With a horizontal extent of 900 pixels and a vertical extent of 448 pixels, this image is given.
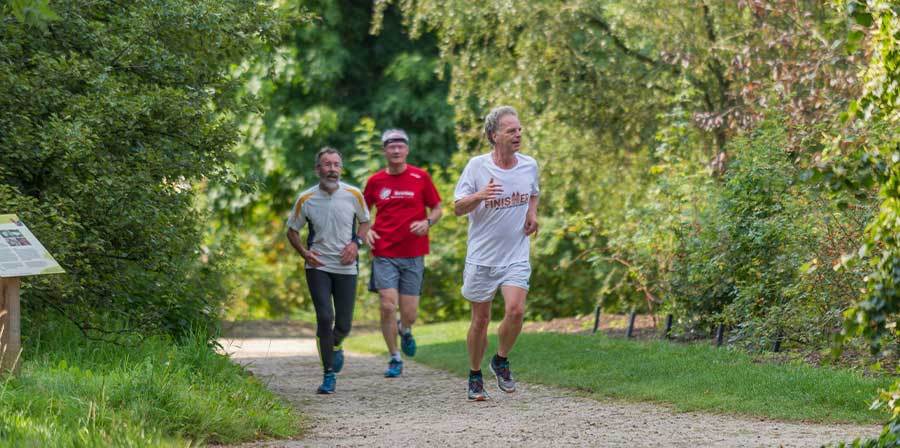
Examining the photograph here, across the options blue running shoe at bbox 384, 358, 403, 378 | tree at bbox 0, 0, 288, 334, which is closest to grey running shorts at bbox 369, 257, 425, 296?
blue running shoe at bbox 384, 358, 403, 378

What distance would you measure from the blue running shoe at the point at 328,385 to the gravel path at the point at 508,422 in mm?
95

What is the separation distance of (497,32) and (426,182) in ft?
16.7

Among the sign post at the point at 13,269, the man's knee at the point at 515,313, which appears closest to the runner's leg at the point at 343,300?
the man's knee at the point at 515,313

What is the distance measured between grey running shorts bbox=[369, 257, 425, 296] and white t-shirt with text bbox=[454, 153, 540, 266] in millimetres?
2604

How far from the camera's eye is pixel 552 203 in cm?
1772

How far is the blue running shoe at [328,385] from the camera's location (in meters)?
9.77

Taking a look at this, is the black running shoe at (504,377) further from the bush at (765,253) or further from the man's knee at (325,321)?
the bush at (765,253)

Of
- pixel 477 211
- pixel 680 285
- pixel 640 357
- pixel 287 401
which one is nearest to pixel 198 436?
pixel 287 401

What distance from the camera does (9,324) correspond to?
23.1 ft

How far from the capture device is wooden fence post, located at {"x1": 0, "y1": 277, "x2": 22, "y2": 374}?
702 cm

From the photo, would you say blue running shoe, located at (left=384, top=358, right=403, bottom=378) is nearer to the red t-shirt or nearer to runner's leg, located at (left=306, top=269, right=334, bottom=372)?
the red t-shirt

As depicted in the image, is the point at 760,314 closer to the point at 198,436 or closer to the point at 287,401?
the point at 287,401

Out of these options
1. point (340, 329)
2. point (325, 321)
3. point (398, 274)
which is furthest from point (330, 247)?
point (398, 274)

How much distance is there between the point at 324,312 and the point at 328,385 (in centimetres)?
59
